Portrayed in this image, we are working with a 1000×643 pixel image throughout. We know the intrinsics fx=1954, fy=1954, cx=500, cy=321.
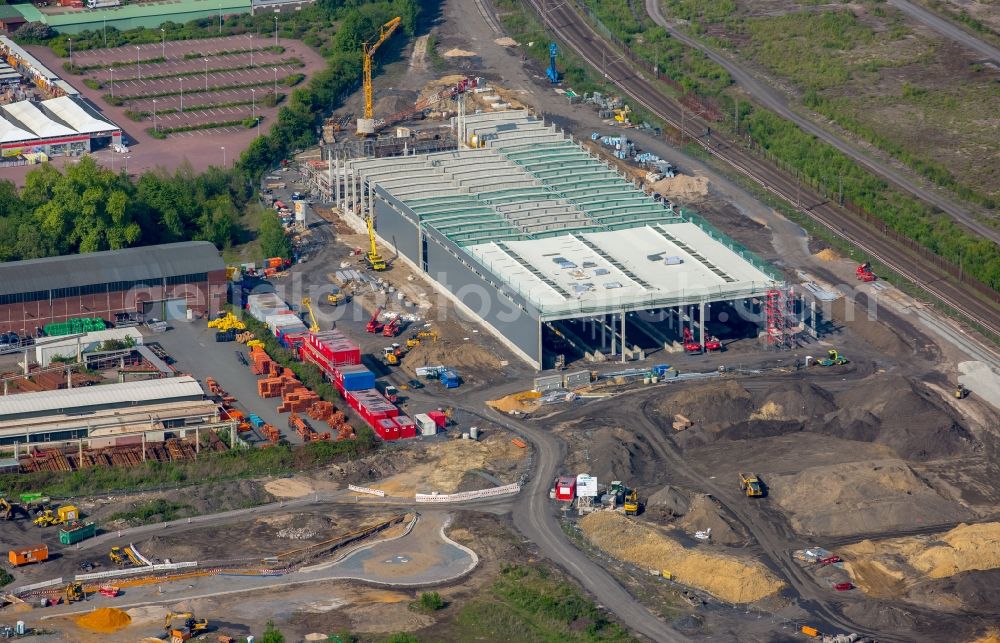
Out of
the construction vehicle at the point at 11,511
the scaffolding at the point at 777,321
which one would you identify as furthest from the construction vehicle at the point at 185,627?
the scaffolding at the point at 777,321

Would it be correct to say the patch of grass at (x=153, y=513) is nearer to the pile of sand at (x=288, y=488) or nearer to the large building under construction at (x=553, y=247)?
the pile of sand at (x=288, y=488)

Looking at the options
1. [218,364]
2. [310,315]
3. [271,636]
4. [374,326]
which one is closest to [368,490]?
[271,636]

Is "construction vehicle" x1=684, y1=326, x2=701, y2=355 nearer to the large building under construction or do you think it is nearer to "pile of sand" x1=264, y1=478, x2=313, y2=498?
the large building under construction

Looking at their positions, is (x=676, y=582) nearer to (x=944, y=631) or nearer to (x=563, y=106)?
(x=944, y=631)

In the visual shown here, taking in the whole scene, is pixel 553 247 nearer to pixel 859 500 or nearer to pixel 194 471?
pixel 194 471

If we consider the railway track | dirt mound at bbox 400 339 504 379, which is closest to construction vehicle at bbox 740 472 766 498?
dirt mound at bbox 400 339 504 379

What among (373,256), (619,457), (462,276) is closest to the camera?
(619,457)

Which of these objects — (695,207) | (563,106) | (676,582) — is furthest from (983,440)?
(563,106)
